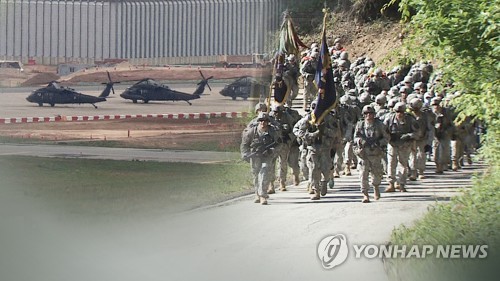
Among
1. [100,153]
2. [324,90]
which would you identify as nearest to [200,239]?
[100,153]

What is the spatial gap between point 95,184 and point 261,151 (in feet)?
19.6

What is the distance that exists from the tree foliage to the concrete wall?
13.0 feet

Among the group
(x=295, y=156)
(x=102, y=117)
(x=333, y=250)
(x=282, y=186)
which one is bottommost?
(x=333, y=250)

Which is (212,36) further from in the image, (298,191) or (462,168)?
(462,168)

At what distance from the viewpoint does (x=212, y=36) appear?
12906 mm

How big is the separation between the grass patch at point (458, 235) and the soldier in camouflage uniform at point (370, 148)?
2.48 metres

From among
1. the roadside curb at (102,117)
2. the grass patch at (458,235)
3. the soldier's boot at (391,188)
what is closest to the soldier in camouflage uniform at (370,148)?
the soldier's boot at (391,188)

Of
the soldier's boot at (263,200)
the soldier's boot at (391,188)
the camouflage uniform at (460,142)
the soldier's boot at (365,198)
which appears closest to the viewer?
the soldier's boot at (263,200)

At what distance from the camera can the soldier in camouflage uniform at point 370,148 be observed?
19000 millimetres

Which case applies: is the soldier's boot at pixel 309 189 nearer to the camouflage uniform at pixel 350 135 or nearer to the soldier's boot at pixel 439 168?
the camouflage uniform at pixel 350 135

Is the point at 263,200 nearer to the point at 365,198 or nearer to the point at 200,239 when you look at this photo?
the point at 365,198

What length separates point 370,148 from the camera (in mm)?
19031

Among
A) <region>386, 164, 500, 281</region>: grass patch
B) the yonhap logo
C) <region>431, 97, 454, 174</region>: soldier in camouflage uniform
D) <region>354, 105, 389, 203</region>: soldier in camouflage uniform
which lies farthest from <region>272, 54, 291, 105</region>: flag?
the yonhap logo

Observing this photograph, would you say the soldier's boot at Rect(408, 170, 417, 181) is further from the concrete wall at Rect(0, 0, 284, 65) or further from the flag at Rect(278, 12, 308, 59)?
the concrete wall at Rect(0, 0, 284, 65)
